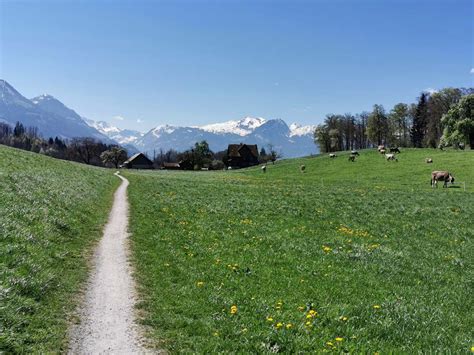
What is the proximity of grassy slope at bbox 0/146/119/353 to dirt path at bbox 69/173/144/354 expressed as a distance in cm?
42

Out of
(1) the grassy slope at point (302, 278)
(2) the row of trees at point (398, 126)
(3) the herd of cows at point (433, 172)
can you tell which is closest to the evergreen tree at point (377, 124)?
(2) the row of trees at point (398, 126)

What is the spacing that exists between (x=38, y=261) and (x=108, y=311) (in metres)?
4.03

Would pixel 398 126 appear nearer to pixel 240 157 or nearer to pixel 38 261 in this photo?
pixel 240 157

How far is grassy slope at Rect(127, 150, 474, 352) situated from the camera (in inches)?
362

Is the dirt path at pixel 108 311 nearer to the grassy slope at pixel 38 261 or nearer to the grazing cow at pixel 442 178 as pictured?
the grassy slope at pixel 38 261

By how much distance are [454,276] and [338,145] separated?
165 metres

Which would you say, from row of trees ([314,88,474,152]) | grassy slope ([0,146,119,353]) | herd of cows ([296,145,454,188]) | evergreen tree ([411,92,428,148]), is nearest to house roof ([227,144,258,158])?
row of trees ([314,88,474,152])

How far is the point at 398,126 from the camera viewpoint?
16125 centimetres

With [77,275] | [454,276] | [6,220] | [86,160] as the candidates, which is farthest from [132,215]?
[86,160]

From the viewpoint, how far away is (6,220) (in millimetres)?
15367

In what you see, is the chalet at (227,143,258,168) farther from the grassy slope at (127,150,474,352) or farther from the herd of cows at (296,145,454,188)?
the grassy slope at (127,150,474,352)

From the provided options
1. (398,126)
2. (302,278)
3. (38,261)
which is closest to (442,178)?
(302,278)

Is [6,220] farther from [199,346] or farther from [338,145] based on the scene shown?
[338,145]

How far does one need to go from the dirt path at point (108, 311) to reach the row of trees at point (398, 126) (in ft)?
374
